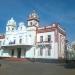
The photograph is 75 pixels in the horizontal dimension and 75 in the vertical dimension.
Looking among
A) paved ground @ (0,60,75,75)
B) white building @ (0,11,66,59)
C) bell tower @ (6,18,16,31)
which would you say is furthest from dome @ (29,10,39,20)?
paved ground @ (0,60,75,75)

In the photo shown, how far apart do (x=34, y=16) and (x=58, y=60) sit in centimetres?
1559

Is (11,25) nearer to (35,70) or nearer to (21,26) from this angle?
(21,26)

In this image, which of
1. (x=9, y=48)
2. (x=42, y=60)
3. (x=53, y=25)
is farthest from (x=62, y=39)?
(x=9, y=48)

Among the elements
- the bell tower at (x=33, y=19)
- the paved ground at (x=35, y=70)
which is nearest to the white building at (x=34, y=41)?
the bell tower at (x=33, y=19)

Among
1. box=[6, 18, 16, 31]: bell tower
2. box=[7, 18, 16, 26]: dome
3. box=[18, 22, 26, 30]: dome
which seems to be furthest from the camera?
box=[7, 18, 16, 26]: dome

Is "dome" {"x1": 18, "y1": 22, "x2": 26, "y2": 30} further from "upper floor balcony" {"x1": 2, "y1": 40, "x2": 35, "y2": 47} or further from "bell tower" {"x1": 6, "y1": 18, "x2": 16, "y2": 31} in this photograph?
"bell tower" {"x1": 6, "y1": 18, "x2": 16, "y2": 31}

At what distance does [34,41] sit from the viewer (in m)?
45.3

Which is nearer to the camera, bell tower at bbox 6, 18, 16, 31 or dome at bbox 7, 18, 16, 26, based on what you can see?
bell tower at bbox 6, 18, 16, 31

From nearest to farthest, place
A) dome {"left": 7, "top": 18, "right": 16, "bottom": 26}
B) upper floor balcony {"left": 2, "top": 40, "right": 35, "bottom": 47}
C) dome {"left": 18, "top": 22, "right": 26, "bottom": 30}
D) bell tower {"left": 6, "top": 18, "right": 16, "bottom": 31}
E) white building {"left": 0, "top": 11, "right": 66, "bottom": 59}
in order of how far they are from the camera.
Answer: white building {"left": 0, "top": 11, "right": 66, "bottom": 59} < upper floor balcony {"left": 2, "top": 40, "right": 35, "bottom": 47} < dome {"left": 18, "top": 22, "right": 26, "bottom": 30} < bell tower {"left": 6, "top": 18, "right": 16, "bottom": 31} < dome {"left": 7, "top": 18, "right": 16, "bottom": 26}

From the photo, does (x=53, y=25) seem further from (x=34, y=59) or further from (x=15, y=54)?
(x=15, y=54)

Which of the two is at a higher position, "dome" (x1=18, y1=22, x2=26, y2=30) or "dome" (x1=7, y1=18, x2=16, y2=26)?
"dome" (x1=7, y1=18, x2=16, y2=26)

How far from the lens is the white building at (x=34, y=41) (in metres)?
42.7

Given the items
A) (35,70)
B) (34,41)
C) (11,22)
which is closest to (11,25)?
(11,22)

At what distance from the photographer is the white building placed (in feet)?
140
